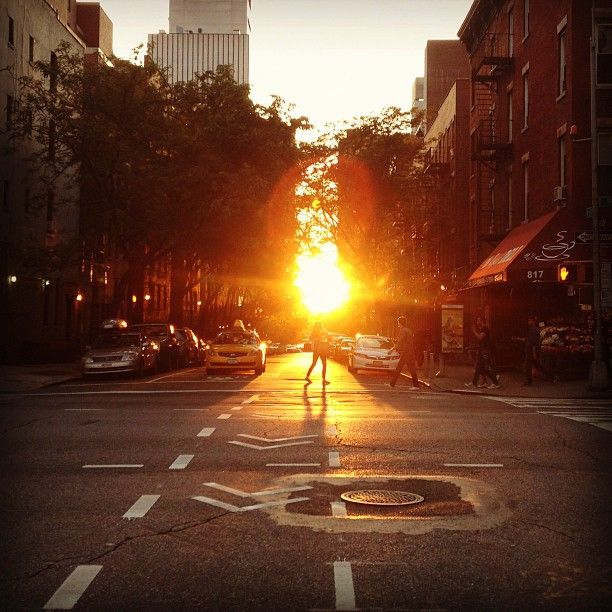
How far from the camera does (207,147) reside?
1540 inches

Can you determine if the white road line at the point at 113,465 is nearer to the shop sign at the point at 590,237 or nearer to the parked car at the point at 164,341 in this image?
the shop sign at the point at 590,237

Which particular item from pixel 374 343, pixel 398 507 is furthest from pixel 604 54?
pixel 398 507

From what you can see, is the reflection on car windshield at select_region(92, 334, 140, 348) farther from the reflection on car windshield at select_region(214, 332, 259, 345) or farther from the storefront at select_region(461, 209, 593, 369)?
the storefront at select_region(461, 209, 593, 369)

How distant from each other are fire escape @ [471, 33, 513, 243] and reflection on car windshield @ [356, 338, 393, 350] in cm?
517

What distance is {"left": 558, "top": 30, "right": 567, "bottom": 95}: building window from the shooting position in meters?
27.2

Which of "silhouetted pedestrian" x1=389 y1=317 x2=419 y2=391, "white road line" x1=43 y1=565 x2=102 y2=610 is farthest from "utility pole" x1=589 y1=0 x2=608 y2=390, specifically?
"white road line" x1=43 y1=565 x2=102 y2=610

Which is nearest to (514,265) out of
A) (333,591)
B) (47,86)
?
(333,591)

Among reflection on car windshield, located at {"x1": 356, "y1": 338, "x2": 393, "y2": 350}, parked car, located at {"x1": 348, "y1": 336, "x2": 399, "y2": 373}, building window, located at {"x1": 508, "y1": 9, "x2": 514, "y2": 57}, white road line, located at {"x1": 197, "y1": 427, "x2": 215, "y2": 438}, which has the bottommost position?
white road line, located at {"x1": 197, "y1": 427, "x2": 215, "y2": 438}

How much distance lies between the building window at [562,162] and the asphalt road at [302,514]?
13541mm

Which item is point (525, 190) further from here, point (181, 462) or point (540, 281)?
point (181, 462)

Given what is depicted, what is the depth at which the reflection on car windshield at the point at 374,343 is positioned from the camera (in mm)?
33562

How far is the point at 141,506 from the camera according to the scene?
312 inches

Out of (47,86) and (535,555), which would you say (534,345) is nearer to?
(535,555)

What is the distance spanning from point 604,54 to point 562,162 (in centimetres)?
326
